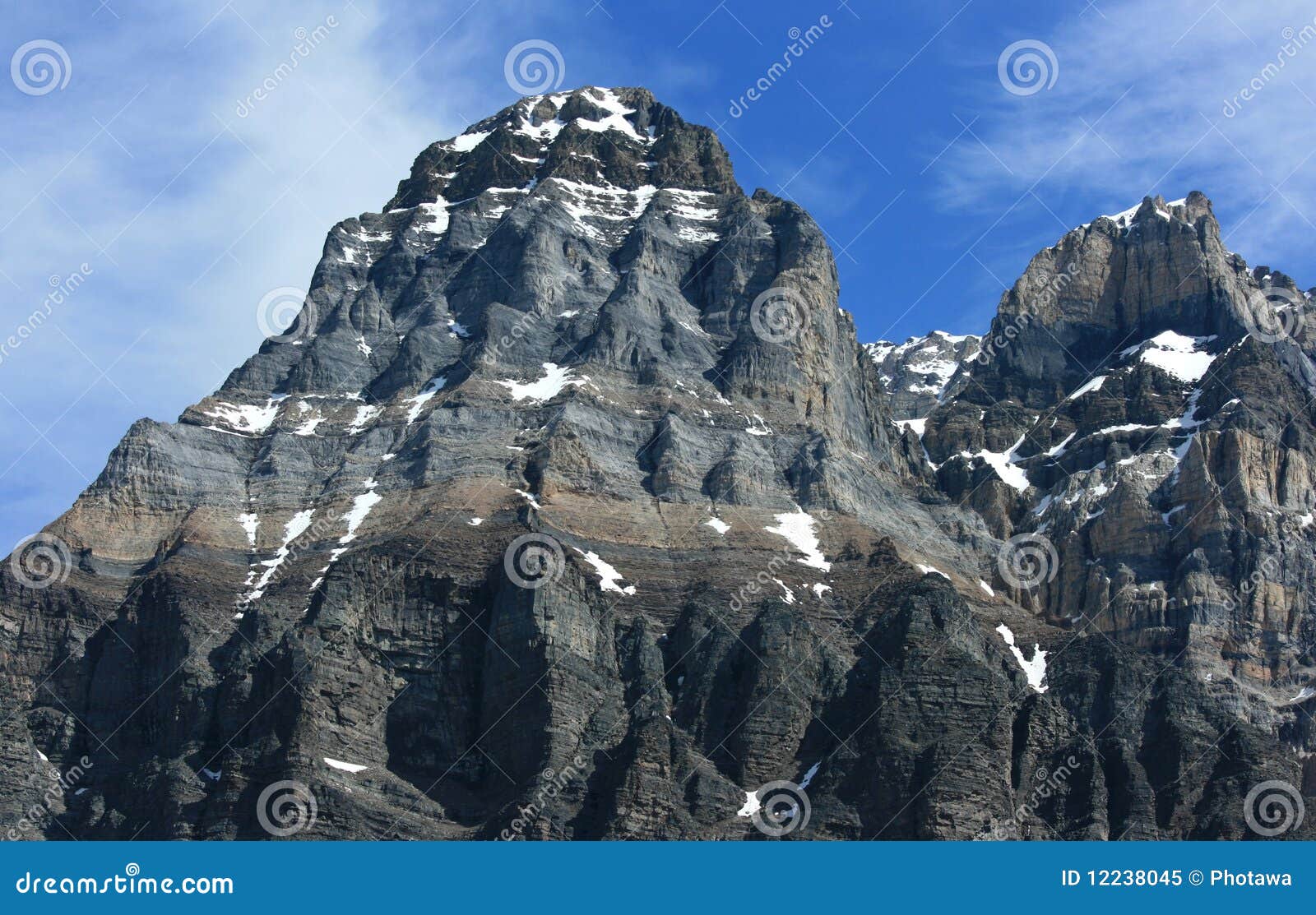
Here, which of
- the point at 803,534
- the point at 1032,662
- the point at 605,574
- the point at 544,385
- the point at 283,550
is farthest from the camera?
the point at 544,385

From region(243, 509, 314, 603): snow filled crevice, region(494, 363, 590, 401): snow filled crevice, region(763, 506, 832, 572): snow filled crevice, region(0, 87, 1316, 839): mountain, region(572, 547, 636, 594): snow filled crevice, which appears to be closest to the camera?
region(0, 87, 1316, 839): mountain

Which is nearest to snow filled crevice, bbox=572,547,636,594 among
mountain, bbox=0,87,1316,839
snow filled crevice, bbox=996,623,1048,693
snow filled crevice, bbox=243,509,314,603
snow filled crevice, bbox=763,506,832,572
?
mountain, bbox=0,87,1316,839

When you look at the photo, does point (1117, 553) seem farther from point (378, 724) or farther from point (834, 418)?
point (378, 724)

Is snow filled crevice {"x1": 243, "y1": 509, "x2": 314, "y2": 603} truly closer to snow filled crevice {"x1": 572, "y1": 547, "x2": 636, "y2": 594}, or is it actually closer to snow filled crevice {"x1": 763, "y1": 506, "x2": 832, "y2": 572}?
snow filled crevice {"x1": 572, "y1": 547, "x2": 636, "y2": 594}

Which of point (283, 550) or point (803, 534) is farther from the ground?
point (803, 534)

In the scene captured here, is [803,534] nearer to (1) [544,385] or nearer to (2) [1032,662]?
(2) [1032,662]

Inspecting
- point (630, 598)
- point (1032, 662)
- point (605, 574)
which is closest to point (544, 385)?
point (605, 574)

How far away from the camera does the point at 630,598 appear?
148m

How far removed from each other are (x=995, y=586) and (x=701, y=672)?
47.2 meters

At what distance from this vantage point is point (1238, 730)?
13875 cm

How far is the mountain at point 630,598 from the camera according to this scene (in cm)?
12675

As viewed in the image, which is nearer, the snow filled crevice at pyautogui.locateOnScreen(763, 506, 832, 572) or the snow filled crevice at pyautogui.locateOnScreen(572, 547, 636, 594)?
the snow filled crevice at pyautogui.locateOnScreen(572, 547, 636, 594)

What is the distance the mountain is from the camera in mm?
126750

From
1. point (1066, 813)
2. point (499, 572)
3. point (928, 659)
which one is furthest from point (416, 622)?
point (1066, 813)
